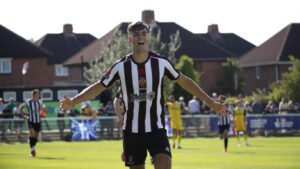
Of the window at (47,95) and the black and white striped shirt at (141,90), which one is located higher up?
the window at (47,95)

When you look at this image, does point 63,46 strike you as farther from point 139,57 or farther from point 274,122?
point 139,57

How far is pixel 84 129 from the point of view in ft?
113

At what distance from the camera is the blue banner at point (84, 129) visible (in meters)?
34.2

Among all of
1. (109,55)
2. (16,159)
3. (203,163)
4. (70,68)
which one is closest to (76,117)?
(16,159)

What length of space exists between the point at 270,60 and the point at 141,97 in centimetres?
5605

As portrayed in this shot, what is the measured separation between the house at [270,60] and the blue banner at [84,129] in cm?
3112

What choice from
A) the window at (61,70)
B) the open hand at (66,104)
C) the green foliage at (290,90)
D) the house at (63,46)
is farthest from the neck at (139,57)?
the window at (61,70)

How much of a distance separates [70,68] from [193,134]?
42540 millimetres

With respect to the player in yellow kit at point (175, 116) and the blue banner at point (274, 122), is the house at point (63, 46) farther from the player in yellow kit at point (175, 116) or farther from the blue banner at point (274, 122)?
the player in yellow kit at point (175, 116)

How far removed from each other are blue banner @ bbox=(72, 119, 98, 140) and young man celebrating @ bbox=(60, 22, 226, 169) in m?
26.1

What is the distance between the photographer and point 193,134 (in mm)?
36500

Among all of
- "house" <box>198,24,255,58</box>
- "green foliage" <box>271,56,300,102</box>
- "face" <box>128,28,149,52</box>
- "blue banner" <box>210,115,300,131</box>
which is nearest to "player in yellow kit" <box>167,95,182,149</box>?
"blue banner" <box>210,115,300,131</box>

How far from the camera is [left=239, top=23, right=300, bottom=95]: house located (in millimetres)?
62219

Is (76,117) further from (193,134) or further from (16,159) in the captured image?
(16,159)
